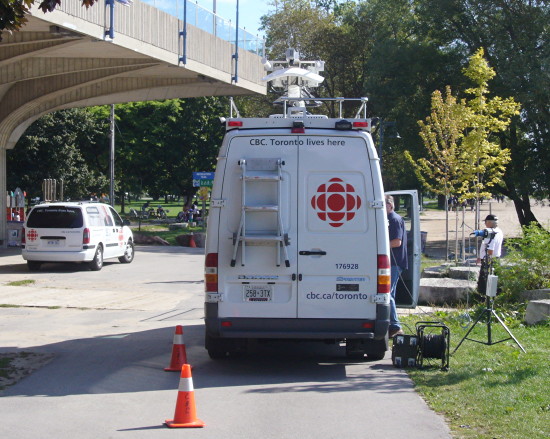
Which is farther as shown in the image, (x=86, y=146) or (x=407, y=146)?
(x=86, y=146)

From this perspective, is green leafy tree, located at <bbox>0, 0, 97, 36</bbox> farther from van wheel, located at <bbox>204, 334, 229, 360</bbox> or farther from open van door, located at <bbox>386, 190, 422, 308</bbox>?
open van door, located at <bbox>386, 190, 422, 308</bbox>

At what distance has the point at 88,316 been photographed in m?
14.0

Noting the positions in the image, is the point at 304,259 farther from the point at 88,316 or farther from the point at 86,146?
the point at 86,146

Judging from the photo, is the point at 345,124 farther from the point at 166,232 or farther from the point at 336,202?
the point at 166,232

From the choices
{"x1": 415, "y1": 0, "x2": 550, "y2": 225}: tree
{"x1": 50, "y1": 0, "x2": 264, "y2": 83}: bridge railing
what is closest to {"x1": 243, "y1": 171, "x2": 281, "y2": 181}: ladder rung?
{"x1": 50, "y1": 0, "x2": 264, "y2": 83}: bridge railing

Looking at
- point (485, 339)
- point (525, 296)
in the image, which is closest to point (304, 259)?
point (485, 339)

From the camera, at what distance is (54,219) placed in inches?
834

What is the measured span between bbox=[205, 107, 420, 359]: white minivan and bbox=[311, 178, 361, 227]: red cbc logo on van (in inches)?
0.4

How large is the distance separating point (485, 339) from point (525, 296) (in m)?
2.83

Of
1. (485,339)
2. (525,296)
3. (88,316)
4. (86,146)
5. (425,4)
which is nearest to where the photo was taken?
(485,339)

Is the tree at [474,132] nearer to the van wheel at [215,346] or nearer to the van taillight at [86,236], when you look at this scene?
the van taillight at [86,236]

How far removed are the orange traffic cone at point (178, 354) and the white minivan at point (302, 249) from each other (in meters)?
0.46

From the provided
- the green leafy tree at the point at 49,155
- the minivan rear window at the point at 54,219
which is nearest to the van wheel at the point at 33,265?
the minivan rear window at the point at 54,219

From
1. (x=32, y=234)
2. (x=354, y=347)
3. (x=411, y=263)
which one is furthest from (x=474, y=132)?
(x=354, y=347)
